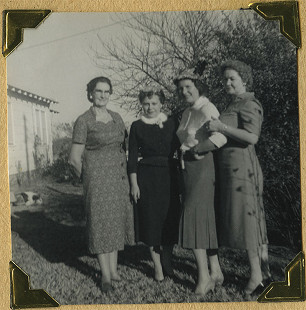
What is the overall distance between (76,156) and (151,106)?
0.59 meters

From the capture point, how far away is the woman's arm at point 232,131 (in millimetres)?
2494

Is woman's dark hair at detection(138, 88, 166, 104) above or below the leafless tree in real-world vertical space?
below

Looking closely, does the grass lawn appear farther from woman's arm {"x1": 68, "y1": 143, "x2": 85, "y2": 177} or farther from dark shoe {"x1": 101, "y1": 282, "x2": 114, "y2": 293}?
woman's arm {"x1": 68, "y1": 143, "x2": 85, "y2": 177}

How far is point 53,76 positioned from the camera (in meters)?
2.57

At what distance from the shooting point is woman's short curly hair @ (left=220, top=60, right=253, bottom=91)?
2.56 m

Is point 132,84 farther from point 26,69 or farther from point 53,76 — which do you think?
point 26,69

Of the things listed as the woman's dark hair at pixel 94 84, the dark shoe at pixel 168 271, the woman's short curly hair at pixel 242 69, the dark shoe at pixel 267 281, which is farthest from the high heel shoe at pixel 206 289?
the woman's dark hair at pixel 94 84

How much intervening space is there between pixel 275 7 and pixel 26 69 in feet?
5.58

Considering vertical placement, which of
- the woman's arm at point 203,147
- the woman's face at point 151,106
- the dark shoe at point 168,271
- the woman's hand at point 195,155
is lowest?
the dark shoe at point 168,271

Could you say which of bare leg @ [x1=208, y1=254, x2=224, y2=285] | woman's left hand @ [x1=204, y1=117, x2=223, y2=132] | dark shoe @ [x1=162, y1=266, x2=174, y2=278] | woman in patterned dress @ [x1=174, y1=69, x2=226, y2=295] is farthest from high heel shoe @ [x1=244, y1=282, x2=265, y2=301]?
woman's left hand @ [x1=204, y1=117, x2=223, y2=132]

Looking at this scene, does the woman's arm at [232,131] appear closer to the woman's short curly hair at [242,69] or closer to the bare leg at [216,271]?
Result: the woman's short curly hair at [242,69]

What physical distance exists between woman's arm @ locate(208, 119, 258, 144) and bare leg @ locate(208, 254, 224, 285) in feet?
2.57

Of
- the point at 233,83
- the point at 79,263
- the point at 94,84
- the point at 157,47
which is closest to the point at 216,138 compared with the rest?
the point at 233,83

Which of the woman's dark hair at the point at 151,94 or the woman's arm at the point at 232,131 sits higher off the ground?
the woman's dark hair at the point at 151,94
